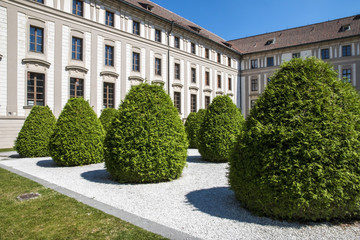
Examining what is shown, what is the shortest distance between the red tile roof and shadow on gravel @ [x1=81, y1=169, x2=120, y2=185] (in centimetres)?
3598

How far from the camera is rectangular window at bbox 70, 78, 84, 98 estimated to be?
20.3m

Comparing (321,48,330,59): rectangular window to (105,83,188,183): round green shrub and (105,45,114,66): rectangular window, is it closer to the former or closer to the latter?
(105,45,114,66): rectangular window

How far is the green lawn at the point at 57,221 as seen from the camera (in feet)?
12.2

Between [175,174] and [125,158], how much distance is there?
145 cm

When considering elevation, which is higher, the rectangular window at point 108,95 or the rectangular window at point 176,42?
the rectangular window at point 176,42

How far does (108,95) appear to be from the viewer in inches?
906

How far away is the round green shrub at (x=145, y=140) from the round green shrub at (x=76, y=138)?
2.75m

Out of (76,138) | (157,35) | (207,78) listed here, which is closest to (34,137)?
(76,138)

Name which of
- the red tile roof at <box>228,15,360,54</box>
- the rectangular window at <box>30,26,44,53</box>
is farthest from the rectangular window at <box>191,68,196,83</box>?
the rectangular window at <box>30,26,44,53</box>

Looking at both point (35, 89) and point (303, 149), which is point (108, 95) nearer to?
point (35, 89)

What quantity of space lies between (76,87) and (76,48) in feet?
10.3

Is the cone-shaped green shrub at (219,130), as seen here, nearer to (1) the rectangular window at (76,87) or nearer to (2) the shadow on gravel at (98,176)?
(2) the shadow on gravel at (98,176)

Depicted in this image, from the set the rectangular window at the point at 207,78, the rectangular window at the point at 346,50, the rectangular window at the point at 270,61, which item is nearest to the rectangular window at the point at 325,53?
the rectangular window at the point at 346,50

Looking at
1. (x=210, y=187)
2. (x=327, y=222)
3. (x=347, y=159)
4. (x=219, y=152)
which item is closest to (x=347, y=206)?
(x=327, y=222)
